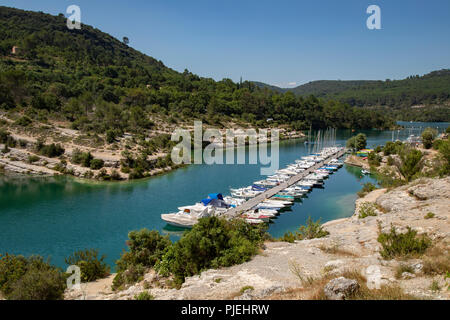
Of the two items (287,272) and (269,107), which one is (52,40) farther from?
(287,272)

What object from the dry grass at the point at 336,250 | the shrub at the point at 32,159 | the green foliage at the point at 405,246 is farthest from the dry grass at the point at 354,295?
the shrub at the point at 32,159

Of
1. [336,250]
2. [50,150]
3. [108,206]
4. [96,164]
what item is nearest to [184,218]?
[108,206]

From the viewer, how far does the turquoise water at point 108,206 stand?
21.2 m

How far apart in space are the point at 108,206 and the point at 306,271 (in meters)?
22.2

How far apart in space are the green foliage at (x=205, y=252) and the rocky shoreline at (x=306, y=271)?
1.58ft

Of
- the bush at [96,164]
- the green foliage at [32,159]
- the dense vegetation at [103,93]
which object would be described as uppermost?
the dense vegetation at [103,93]

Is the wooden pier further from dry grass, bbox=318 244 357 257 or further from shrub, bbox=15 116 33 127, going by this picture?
→ shrub, bbox=15 116 33 127

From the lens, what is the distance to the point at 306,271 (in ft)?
33.4

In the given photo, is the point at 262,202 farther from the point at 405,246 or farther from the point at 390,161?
the point at 390,161

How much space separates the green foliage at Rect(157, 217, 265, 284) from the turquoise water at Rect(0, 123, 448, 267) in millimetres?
7782

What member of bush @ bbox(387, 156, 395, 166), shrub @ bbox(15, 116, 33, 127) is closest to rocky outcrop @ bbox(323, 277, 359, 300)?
bush @ bbox(387, 156, 395, 166)

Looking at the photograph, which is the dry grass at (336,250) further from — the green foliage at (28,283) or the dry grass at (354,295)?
the green foliage at (28,283)

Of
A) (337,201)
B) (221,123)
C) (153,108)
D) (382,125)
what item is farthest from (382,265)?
(382,125)

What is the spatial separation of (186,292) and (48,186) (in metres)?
30.6
